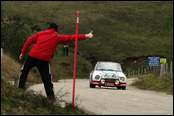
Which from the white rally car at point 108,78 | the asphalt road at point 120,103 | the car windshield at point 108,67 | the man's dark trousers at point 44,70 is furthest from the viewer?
the car windshield at point 108,67

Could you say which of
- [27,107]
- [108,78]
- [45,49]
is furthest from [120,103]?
[108,78]

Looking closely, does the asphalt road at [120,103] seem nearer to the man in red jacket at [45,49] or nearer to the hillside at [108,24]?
the man in red jacket at [45,49]

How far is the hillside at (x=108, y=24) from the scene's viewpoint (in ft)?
250

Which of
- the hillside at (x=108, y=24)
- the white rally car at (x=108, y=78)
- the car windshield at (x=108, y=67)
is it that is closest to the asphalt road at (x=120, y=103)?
the white rally car at (x=108, y=78)

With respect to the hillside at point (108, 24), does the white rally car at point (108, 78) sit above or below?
below

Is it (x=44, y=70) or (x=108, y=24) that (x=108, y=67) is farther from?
(x=108, y=24)

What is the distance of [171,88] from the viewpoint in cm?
2272

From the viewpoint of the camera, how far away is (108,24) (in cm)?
9675

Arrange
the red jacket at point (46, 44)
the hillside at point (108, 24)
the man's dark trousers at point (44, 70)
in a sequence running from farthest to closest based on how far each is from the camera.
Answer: the hillside at point (108, 24), the man's dark trousers at point (44, 70), the red jacket at point (46, 44)

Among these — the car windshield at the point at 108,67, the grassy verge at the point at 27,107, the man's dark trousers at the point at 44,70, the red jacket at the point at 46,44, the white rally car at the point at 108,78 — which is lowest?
the white rally car at the point at 108,78

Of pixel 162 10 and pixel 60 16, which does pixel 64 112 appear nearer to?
pixel 60 16

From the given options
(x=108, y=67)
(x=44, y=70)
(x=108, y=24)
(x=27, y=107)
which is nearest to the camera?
(x=27, y=107)

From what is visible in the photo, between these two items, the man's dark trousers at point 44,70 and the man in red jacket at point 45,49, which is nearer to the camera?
the man in red jacket at point 45,49

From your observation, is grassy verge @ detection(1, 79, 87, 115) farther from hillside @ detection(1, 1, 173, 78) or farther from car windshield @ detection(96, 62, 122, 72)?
hillside @ detection(1, 1, 173, 78)
